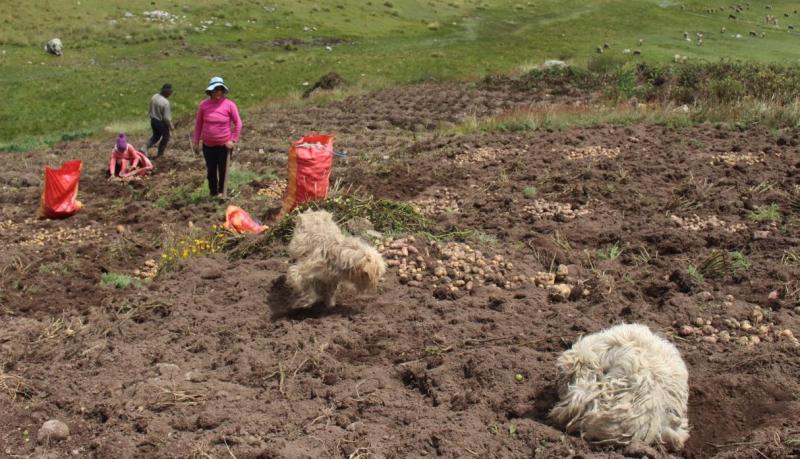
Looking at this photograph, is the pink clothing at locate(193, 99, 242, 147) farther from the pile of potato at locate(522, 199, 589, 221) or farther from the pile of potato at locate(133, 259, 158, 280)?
the pile of potato at locate(522, 199, 589, 221)

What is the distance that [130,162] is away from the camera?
12109 mm

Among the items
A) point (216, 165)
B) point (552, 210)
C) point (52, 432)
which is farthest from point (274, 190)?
point (52, 432)

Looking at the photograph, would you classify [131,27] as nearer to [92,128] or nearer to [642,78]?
[92,128]

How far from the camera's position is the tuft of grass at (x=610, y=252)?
6.99m

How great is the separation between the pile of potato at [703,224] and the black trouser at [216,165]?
636cm

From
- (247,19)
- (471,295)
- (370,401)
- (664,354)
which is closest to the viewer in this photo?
(664,354)

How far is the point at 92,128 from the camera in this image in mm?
20062

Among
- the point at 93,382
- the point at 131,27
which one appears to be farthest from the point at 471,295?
the point at 131,27

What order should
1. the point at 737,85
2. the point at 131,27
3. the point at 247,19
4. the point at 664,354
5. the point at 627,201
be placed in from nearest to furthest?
the point at 664,354, the point at 627,201, the point at 737,85, the point at 131,27, the point at 247,19

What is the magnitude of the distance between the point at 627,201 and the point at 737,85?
25.9ft

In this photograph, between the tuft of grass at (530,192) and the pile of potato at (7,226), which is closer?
the tuft of grass at (530,192)

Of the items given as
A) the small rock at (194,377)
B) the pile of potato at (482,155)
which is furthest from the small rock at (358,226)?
the pile of potato at (482,155)

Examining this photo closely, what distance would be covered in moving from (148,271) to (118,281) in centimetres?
60

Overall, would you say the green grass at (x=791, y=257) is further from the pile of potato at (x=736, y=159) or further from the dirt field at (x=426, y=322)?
the pile of potato at (x=736, y=159)
